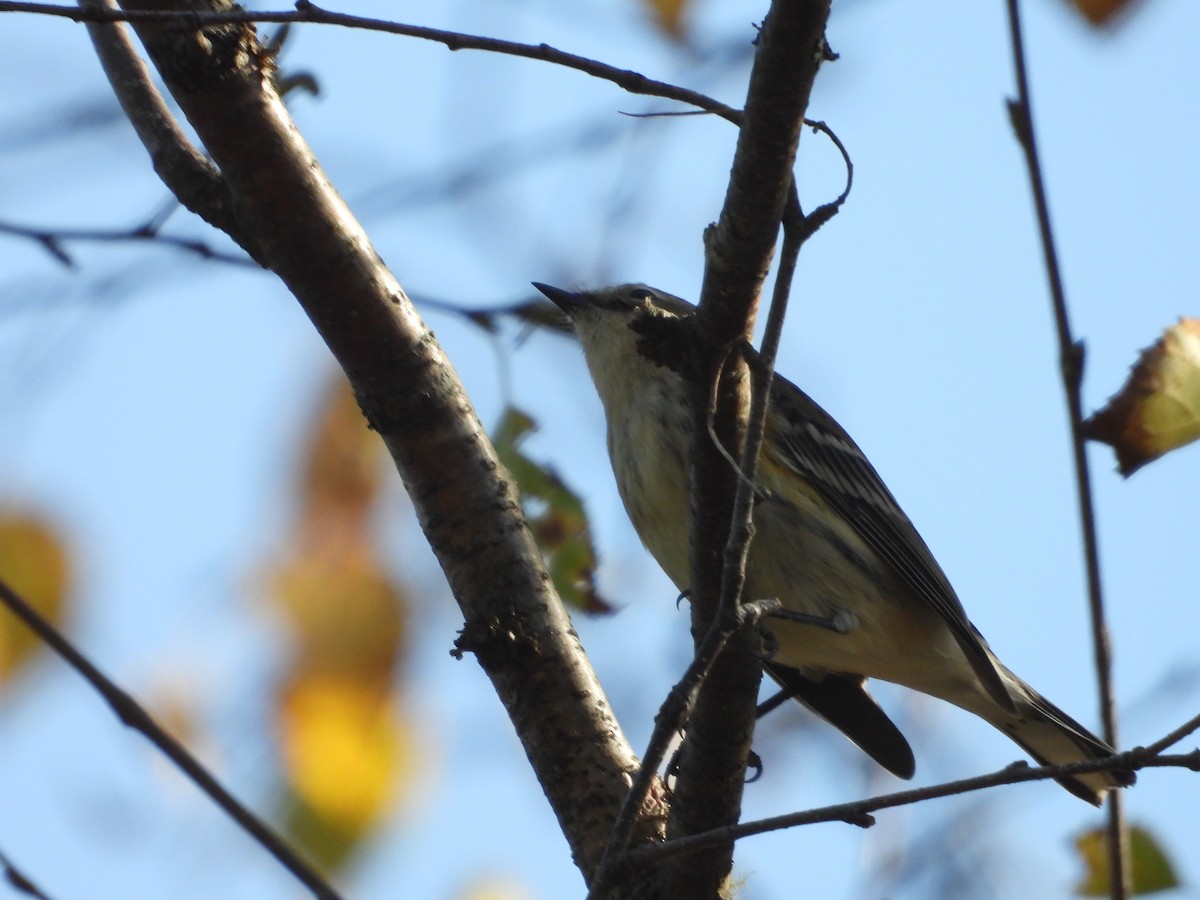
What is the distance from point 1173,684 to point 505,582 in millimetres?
2149

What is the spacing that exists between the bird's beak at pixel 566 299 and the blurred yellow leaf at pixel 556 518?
147 cm

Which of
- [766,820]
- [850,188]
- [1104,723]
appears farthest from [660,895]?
[850,188]

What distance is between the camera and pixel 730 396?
247 cm

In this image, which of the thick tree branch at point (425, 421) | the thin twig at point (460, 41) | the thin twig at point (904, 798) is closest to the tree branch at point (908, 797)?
the thin twig at point (904, 798)

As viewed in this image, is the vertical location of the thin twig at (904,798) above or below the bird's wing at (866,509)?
below

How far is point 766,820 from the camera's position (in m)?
2.19

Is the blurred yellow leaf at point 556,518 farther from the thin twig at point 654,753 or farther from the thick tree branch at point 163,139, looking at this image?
the thin twig at point 654,753

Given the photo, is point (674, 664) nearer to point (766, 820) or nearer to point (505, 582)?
point (505, 582)

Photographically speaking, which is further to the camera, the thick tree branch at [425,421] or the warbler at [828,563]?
the warbler at [828,563]

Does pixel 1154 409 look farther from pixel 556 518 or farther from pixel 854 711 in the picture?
pixel 854 711

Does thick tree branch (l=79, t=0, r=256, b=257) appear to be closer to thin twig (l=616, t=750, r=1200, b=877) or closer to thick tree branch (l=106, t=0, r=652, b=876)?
thick tree branch (l=106, t=0, r=652, b=876)

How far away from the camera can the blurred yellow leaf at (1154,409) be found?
215 cm

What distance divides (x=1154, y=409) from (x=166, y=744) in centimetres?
164

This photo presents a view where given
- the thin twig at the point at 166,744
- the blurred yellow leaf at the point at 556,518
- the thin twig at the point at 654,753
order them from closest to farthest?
the thin twig at the point at 166,744 → the thin twig at the point at 654,753 → the blurred yellow leaf at the point at 556,518
